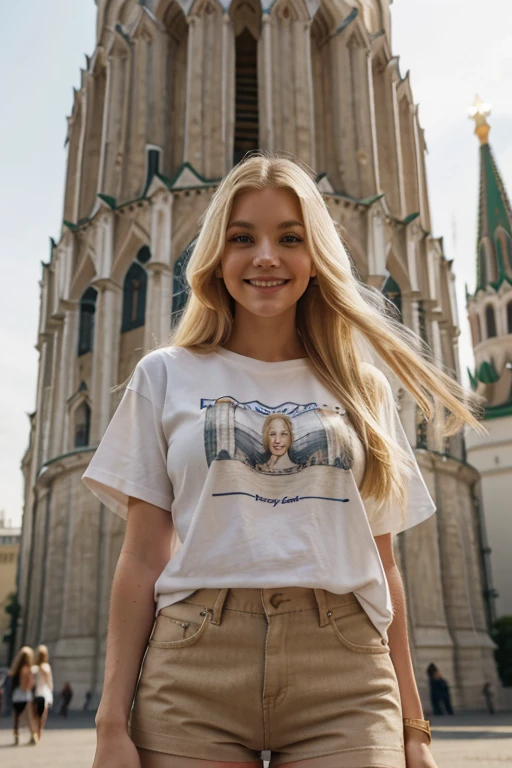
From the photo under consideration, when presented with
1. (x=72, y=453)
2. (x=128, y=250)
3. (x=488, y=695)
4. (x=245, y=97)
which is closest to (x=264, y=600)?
(x=72, y=453)

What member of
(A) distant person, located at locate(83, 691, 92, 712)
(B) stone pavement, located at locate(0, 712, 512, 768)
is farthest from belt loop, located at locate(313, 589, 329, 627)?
(A) distant person, located at locate(83, 691, 92, 712)

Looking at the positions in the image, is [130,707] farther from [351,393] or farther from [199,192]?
[199,192]

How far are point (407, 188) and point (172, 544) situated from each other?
25.2 meters

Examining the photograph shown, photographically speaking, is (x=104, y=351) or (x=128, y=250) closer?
(x=104, y=351)

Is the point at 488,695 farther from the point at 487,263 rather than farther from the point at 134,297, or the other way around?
the point at 487,263

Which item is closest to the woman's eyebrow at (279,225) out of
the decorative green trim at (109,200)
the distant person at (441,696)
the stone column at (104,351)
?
the distant person at (441,696)

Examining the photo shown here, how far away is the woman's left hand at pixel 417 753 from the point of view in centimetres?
194

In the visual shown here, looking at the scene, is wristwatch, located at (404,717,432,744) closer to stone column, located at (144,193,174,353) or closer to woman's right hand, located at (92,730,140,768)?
woman's right hand, located at (92,730,140,768)

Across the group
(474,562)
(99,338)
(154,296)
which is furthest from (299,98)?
(474,562)

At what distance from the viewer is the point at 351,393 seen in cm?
229

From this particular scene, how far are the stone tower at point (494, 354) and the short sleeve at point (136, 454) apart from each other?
41427 mm

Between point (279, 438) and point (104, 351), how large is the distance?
19601 mm

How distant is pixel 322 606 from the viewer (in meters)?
1.88

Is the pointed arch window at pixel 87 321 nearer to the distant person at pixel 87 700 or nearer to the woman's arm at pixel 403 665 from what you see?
the distant person at pixel 87 700
